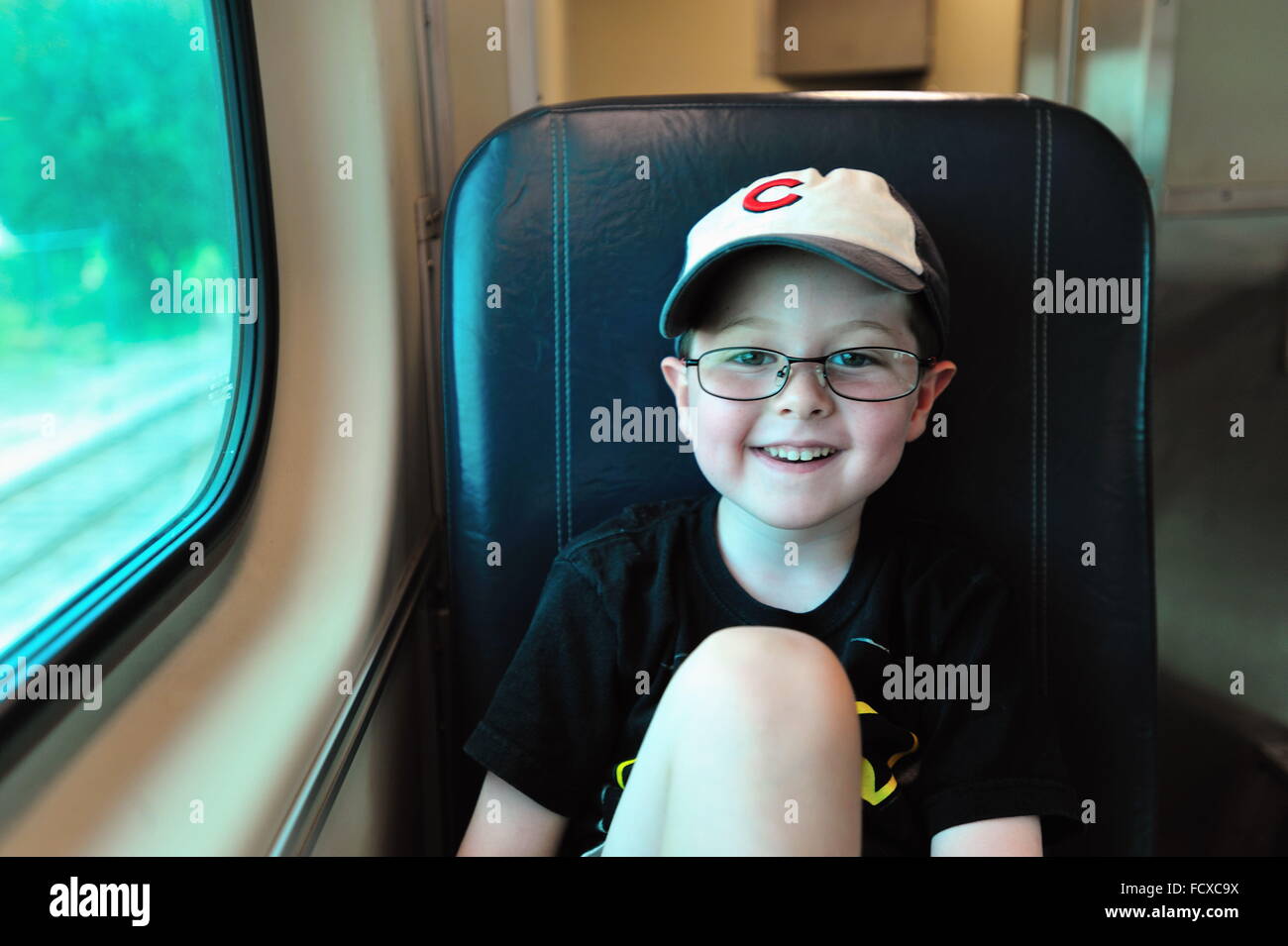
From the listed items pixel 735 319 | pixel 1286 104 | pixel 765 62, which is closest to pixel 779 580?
pixel 735 319

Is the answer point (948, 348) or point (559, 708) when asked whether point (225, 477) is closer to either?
point (559, 708)

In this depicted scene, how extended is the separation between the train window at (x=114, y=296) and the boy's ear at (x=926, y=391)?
837 millimetres

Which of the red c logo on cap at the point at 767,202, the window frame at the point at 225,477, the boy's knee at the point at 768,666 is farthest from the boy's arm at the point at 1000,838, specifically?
the window frame at the point at 225,477

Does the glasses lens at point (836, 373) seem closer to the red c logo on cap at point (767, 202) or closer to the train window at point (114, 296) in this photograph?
the red c logo on cap at point (767, 202)

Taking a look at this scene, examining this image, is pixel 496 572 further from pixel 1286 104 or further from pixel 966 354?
pixel 1286 104

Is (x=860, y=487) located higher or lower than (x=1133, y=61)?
lower

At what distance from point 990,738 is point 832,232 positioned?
0.56 meters

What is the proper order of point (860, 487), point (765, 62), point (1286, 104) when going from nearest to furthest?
point (860, 487), point (1286, 104), point (765, 62)

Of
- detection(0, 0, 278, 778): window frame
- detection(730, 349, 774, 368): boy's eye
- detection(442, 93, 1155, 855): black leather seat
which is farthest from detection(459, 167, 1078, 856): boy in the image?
detection(0, 0, 278, 778): window frame

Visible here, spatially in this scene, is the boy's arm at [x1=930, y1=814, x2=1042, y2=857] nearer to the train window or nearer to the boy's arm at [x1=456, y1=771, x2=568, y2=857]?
the boy's arm at [x1=456, y1=771, x2=568, y2=857]

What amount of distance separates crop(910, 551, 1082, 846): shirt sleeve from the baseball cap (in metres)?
0.30

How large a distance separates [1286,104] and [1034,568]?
99cm

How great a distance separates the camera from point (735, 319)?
43.8 inches

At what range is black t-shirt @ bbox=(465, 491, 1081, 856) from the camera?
3.64ft
